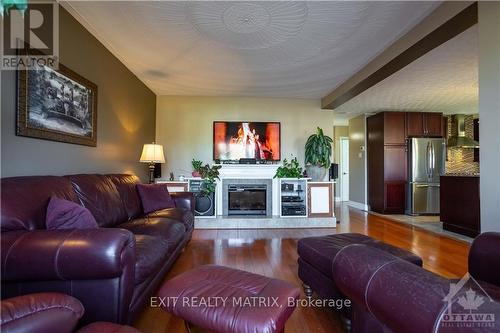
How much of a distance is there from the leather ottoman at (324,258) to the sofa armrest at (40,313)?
50.2 inches

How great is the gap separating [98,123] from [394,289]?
3.18 metres

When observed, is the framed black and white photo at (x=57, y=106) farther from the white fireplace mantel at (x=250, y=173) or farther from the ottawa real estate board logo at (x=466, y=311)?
the ottawa real estate board logo at (x=466, y=311)

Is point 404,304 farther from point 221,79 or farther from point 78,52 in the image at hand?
point 221,79

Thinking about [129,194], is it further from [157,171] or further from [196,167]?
[157,171]

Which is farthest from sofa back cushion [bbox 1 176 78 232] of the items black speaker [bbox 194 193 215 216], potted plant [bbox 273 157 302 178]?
potted plant [bbox 273 157 302 178]

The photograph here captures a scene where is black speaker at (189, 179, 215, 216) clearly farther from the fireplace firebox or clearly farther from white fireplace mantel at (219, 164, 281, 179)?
white fireplace mantel at (219, 164, 281, 179)

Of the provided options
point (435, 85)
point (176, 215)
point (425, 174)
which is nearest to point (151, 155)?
point (176, 215)

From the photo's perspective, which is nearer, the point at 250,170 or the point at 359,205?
the point at 250,170

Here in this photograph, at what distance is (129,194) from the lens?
2.88 m

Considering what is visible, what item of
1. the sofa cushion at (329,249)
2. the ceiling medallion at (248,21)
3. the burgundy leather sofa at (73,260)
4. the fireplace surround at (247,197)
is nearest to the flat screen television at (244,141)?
the fireplace surround at (247,197)

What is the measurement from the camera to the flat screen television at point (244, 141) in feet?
16.4

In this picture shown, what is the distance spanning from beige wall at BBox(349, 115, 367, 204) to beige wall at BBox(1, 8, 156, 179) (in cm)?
510


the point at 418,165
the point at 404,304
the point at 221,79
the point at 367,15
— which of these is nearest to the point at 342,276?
the point at 404,304

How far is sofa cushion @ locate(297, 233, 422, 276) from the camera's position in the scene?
1624 mm
